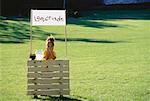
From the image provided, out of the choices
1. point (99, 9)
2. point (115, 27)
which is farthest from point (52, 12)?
point (99, 9)

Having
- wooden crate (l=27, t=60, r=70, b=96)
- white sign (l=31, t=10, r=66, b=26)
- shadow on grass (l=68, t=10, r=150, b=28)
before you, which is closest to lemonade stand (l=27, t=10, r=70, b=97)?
wooden crate (l=27, t=60, r=70, b=96)

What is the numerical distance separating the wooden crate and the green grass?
1.11 feet

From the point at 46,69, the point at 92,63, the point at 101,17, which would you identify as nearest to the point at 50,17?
the point at 46,69

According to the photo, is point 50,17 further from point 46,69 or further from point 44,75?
point 44,75

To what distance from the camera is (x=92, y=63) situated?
1725 centimetres

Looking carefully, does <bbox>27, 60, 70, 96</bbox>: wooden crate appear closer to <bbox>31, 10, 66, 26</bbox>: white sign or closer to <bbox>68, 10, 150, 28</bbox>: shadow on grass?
<bbox>31, 10, 66, 26</bbox>: white sign

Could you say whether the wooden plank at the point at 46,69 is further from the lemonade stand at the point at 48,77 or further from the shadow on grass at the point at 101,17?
the shadow on grass at the point at 101,17

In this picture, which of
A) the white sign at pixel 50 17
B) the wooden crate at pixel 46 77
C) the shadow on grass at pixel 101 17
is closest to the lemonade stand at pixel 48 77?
the wooden crate at pixel 46 77

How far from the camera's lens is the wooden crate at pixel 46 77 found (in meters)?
11.1

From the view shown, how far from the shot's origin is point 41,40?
84.2 feet

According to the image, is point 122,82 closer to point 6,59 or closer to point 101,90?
point 101,90

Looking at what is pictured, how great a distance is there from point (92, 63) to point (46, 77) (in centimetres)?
626

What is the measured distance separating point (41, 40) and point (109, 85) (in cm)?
1311

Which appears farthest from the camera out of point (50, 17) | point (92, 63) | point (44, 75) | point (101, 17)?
point (101, 17)
